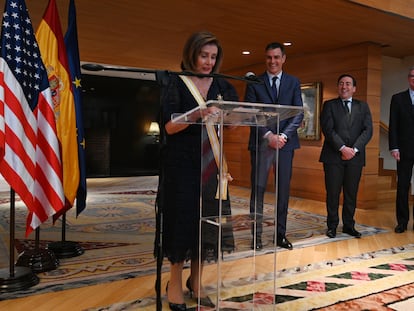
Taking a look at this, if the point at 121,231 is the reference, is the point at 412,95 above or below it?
above

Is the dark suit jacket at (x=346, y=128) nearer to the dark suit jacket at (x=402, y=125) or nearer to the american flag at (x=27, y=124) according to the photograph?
the dark suit jacket at (x=402, y=125)

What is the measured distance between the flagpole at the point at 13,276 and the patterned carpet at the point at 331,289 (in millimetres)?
641

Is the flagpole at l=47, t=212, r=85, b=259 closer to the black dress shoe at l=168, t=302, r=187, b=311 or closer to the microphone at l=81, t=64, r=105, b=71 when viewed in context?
the black dress shoe at l=168, t=302, r=187, b=311

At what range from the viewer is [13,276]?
2670 mm

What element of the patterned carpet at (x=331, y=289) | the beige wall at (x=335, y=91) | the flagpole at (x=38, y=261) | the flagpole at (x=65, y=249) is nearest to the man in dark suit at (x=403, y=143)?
the patterned carpet at (x=331, y=289)

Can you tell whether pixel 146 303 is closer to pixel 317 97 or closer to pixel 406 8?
pixel 406 8

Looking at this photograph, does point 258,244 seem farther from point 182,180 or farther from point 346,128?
point 346,128

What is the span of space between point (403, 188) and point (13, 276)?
3933mm

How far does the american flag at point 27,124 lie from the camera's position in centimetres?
251

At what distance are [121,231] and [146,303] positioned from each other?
2074 millimetres

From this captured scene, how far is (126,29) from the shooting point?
575 centimetres

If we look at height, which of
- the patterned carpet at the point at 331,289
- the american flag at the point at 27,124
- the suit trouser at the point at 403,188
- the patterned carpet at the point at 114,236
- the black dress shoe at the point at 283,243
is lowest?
the patterned carpet at the point at 114,236

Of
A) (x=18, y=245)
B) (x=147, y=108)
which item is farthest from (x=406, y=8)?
(x=147, y=108)

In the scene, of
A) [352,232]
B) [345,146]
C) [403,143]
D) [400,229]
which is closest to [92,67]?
[345,146]
